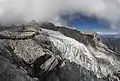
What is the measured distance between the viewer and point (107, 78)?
47.9 meters

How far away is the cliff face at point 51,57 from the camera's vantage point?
39.0 metres

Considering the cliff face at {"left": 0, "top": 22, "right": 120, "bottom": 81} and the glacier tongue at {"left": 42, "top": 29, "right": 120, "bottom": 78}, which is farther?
the glacier tongue at {"left": 42, "top": 29, "right": 120, "bottom": 78}

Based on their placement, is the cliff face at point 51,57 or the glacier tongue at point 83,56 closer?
the cliff face at point 51,57

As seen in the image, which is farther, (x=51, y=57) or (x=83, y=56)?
(x=83, y=56)

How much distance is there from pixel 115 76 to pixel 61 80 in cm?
1112

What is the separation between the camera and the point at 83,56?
47750mm

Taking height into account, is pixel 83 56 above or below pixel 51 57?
below

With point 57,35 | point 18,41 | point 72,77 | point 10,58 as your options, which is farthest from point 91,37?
point 10,58

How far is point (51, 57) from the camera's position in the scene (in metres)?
42.5

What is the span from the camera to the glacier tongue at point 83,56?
46719 mm

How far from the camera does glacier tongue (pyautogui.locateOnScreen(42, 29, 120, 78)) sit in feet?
153

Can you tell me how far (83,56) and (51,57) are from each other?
773cm

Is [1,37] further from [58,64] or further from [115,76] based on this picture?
[115,76]

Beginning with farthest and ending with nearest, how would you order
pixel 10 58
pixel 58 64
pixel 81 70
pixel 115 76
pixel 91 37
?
1. pixel 91 37
2. pixel 115 76
3. pixel 81 70
4. pixel 58 64
5. pixel 10 58
